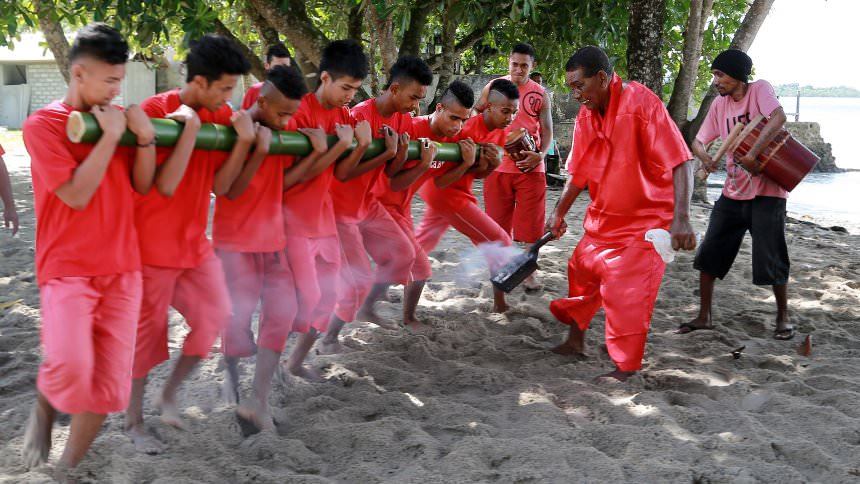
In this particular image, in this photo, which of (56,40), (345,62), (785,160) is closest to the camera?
(345,62)

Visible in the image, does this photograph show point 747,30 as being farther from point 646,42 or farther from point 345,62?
point 345,62

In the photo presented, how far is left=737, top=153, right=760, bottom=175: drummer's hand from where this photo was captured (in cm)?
512

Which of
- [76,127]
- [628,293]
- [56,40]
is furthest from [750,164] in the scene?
[56,40]

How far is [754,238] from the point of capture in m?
5.34

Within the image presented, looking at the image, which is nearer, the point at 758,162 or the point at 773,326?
the point at 758,162

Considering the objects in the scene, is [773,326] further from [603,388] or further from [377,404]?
[377,404]

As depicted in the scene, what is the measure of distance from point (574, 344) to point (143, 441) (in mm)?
2540

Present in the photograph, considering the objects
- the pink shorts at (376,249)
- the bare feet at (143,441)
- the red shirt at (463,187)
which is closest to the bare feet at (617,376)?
the pink shorts at (376,249)

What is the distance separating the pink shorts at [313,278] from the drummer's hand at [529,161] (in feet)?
7.49

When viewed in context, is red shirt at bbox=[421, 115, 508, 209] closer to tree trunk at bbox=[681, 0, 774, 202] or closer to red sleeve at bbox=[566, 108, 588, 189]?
red sleeve at bbox=[566, 108, 588, 189]

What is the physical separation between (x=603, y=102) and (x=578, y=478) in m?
2.17

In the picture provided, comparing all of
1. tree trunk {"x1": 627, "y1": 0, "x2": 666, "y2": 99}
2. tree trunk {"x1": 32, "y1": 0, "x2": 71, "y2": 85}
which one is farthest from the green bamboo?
tree trunk {"x1": 32, "y1": 0, "x2": 71, "y2": 85}

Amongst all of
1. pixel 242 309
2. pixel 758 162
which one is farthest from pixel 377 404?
pixel 758 162

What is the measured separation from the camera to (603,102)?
14.5ft
